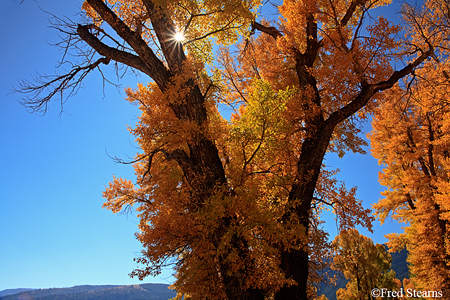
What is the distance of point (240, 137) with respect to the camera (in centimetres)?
555

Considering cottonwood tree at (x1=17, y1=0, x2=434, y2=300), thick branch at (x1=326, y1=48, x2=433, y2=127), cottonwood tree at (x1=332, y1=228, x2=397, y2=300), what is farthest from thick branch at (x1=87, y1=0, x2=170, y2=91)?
cottonwood tree at (x1=332, y1=228, x2=397, y2=300)

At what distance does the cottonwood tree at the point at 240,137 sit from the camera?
5.39 meters

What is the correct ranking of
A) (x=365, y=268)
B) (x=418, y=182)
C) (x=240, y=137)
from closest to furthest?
(x=240, y=137) → (x=418, y=182) → (x=365, y=268)

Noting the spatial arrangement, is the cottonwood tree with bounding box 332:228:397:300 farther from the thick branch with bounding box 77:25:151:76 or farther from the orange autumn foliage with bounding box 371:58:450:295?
the thick branch with bounding box 77:25:151:76

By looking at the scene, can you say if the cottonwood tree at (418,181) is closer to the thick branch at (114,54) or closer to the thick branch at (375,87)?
the thick branch at (375,87)

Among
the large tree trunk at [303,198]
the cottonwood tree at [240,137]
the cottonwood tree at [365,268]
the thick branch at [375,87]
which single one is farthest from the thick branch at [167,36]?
the cottonwood tree at [365,268]

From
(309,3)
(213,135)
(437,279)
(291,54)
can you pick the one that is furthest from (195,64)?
(437,279)

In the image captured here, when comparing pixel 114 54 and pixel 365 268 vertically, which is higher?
pixel 114 54

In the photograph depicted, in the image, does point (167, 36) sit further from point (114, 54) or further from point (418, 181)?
point (418, 181)

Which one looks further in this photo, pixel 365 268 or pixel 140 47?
pixel 365 268

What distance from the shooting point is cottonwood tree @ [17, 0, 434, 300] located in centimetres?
539

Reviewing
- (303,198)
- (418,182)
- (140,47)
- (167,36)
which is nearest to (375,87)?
(303,198)

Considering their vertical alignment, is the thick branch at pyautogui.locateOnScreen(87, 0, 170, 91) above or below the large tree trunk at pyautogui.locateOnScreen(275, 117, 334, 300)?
above

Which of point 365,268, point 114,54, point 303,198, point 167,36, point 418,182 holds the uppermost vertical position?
point 167,36
